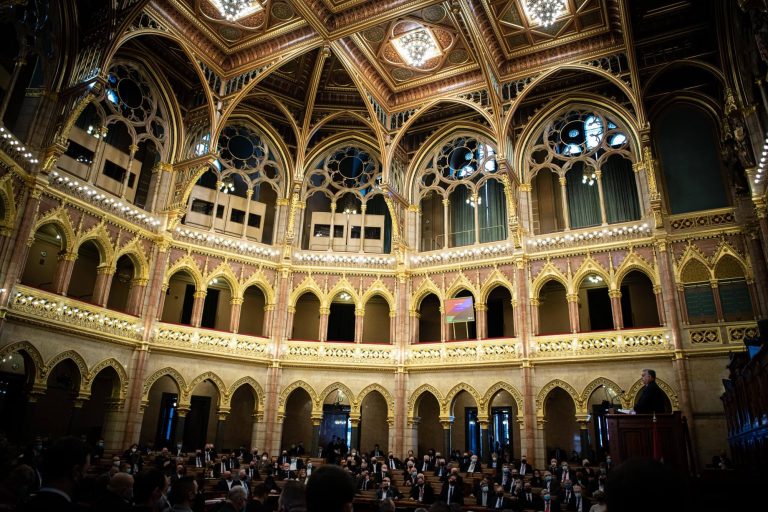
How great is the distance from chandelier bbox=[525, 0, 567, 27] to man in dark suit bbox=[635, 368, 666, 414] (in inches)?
655

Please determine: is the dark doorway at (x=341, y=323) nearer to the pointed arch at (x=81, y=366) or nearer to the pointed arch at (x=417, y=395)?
the pointed arch at (x=417, y=395)

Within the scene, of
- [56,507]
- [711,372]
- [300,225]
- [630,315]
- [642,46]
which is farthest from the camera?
[300,225]

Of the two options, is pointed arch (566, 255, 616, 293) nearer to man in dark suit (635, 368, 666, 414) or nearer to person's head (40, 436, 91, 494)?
man in dark suit (635, 368, 666, 414)

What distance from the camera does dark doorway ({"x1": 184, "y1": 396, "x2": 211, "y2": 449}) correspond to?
2539cm

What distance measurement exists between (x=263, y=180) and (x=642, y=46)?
57.4ft

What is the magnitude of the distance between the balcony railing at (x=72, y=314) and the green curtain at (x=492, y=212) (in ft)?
50.4

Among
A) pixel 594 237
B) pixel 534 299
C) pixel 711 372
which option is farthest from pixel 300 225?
pixel 711 372

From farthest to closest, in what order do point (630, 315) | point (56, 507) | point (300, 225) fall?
point (300, 225) < point (630, 315) < point (56, 507)

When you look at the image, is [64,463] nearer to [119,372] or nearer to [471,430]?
[119,372]

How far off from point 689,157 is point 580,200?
4.44m

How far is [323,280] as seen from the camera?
24.6 m

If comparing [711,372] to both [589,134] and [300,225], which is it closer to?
[589,134]

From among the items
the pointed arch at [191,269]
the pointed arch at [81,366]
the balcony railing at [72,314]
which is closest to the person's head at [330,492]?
the balcony railing at [72,314]

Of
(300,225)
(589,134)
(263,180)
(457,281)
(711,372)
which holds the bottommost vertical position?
(711,372)
